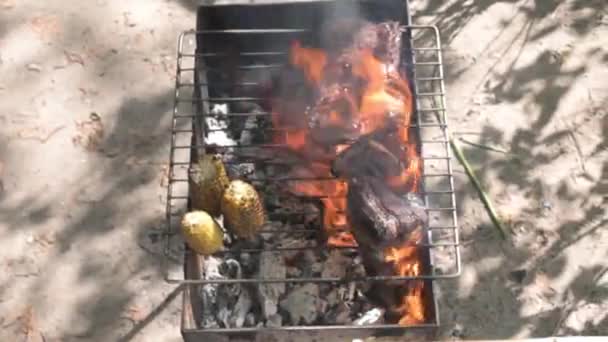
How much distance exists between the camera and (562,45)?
4453mm

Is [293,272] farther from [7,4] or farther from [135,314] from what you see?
[7,4]

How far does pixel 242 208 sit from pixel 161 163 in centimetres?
119

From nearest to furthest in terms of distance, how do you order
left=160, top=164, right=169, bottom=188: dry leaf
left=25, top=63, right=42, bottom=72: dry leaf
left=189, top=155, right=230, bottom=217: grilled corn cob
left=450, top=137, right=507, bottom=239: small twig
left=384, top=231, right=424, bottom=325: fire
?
left=189, top=155, right=230, bottom=217: grilled corn cob → left=384, top=231, right=424, bottom=325: fire → left=450, top=137, right=507, bottom=239: small twig → left=160, top=164, right=169, bottom=188: dry leaf → left=25, top=63, right=42, bottom=72: dry leaf

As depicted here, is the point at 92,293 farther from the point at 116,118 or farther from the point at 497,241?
the point at 497,241

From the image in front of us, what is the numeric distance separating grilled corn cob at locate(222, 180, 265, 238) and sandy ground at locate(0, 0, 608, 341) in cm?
79

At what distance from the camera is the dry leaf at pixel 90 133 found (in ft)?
13.6

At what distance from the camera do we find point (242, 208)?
3.01 m

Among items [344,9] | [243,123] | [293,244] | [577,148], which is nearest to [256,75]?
[243,123]

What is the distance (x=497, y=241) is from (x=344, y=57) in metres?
1.22

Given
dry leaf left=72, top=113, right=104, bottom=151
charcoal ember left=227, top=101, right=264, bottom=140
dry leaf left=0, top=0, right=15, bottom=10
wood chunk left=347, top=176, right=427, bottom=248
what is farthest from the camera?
dry leaf left=0, top=0, right=15, bottom=10

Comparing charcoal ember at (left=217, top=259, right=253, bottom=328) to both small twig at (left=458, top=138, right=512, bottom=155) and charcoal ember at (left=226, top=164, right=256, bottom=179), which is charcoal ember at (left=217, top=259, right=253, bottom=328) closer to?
charcoal ember at (left=226, top=164, right=256, bottom=179)

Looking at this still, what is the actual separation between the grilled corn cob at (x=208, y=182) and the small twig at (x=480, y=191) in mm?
1449

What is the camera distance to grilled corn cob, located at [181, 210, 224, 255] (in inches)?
116

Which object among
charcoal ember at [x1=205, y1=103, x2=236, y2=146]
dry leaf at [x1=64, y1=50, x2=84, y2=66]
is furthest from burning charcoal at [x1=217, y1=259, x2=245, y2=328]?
dry leaf at [x1=64, y1=50, x2=84, y2=66]
